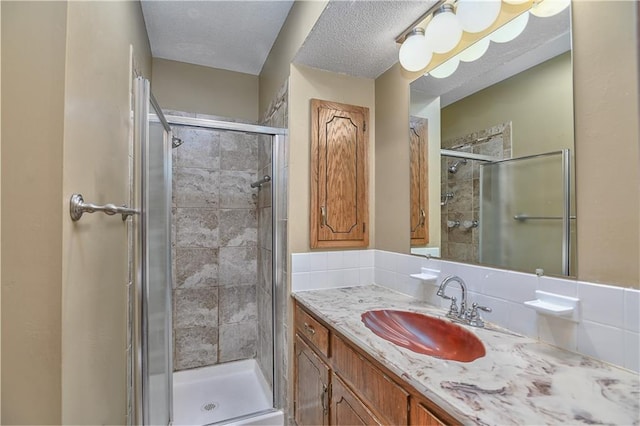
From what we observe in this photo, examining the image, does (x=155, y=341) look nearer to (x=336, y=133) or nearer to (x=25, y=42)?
(x=25, y=42)

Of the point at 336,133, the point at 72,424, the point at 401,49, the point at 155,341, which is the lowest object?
the point at 155,341

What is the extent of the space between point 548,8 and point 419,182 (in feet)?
2.80

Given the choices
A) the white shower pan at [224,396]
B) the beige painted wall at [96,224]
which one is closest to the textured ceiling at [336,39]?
the beige painted wall at [96,224]

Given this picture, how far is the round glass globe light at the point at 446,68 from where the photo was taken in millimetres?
1442

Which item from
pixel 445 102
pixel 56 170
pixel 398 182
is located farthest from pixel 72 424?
pixel 445 102

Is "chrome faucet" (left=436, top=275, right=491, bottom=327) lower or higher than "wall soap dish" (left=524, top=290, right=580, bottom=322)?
lower

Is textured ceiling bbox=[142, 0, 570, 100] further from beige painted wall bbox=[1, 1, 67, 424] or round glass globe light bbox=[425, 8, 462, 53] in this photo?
beige painted wall bbox=[1, 1, 67, 424]

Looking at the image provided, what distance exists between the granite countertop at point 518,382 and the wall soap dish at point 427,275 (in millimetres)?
377

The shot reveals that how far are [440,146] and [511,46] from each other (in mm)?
497

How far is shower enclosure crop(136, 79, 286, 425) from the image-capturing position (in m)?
1.95

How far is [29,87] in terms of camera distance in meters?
0.64

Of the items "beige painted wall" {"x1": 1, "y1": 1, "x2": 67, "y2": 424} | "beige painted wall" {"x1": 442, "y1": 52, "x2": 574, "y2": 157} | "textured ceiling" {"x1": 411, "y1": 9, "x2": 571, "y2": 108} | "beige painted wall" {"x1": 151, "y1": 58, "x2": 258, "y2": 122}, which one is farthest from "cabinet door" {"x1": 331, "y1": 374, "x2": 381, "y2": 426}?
"beige painted wall" {"x1": 151, "y1": 58, "x2": 258, "y2": 122}

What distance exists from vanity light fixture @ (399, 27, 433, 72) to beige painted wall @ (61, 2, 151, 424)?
1.30 metres

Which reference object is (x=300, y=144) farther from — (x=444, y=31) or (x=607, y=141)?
(x=607, y=141)
